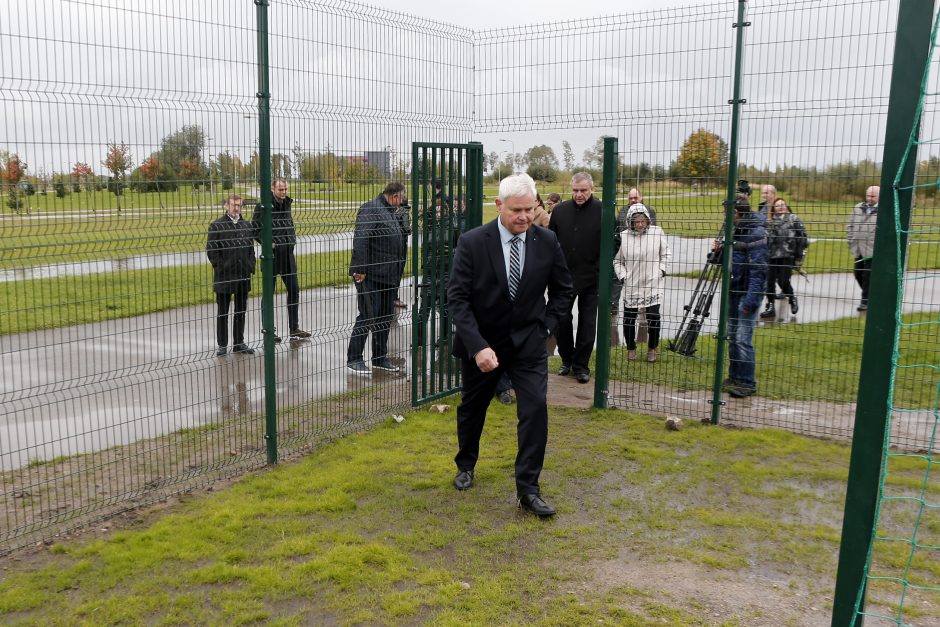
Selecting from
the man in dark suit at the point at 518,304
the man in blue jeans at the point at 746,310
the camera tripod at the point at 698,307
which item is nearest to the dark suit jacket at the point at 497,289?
the man in dark suit at the point at 518,304

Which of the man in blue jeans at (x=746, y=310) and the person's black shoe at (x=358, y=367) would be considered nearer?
the person's black shoe at (x=358, y=367)

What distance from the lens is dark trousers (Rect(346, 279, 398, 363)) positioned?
7402 mm

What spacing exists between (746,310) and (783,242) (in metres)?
0.79

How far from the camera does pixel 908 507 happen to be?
564cm

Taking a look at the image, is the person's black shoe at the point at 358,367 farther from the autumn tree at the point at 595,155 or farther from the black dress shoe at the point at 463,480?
the autumn tree at the point at 595,155

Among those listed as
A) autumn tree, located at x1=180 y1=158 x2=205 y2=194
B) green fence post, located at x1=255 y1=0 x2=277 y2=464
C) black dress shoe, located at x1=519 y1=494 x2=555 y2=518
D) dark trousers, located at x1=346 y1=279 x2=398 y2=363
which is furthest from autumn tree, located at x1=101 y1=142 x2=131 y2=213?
black dress shoe, located at x1=519 y1=494 x2=555 y2=518

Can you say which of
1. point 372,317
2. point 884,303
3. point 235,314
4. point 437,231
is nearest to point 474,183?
point 437,231

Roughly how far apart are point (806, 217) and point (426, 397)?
3762 millimetres

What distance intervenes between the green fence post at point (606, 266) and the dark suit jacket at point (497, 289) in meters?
2.25

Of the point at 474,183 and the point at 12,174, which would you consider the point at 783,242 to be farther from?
the point at 12,174

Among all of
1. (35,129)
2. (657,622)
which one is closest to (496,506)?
(657,622)

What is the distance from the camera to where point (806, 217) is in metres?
6.97

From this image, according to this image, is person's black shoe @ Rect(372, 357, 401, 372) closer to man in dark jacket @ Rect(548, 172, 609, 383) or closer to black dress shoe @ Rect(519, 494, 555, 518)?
man in dark jacket @ Rect(548, 172, 609, 383)

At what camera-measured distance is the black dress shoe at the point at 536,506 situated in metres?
5.37
